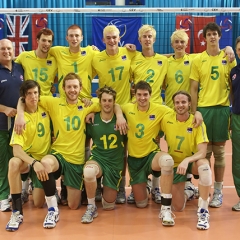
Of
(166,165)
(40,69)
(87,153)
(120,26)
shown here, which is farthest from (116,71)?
(120,26)

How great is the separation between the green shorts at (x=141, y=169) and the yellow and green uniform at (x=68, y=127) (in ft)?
2.03

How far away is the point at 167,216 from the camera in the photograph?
169 inches

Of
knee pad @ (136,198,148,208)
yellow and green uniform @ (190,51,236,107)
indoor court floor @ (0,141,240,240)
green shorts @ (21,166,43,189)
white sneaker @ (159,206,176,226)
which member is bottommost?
indoor court floor @ (0,141,240,240)

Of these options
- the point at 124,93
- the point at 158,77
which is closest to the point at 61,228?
the point at 124,93

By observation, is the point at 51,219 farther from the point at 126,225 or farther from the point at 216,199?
the point at 216,199

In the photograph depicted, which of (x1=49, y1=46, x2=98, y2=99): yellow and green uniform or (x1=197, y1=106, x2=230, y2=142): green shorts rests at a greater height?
(x1=49, y1=46, x2=98, y2=99): yellow and green uniform

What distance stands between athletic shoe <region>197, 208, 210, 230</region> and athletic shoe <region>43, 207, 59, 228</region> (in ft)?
5.17

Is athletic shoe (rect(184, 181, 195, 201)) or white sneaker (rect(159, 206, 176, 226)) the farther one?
athletic shoe (rect(184, 181, 195, 201))

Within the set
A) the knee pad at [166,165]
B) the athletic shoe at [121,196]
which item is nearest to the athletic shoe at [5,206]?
the athletic shoe at [121,196]

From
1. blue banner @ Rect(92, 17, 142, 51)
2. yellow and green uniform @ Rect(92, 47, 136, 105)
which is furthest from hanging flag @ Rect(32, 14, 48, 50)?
yellow and green uniform @ Rect(92, 47, 136, 105)

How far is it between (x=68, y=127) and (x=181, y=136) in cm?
136

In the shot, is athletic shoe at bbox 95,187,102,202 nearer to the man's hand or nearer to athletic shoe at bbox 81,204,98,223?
athletic shoe at bbox 81,204,98,223

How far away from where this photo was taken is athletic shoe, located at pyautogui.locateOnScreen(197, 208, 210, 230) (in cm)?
415

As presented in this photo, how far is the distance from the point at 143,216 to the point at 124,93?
1626mm
